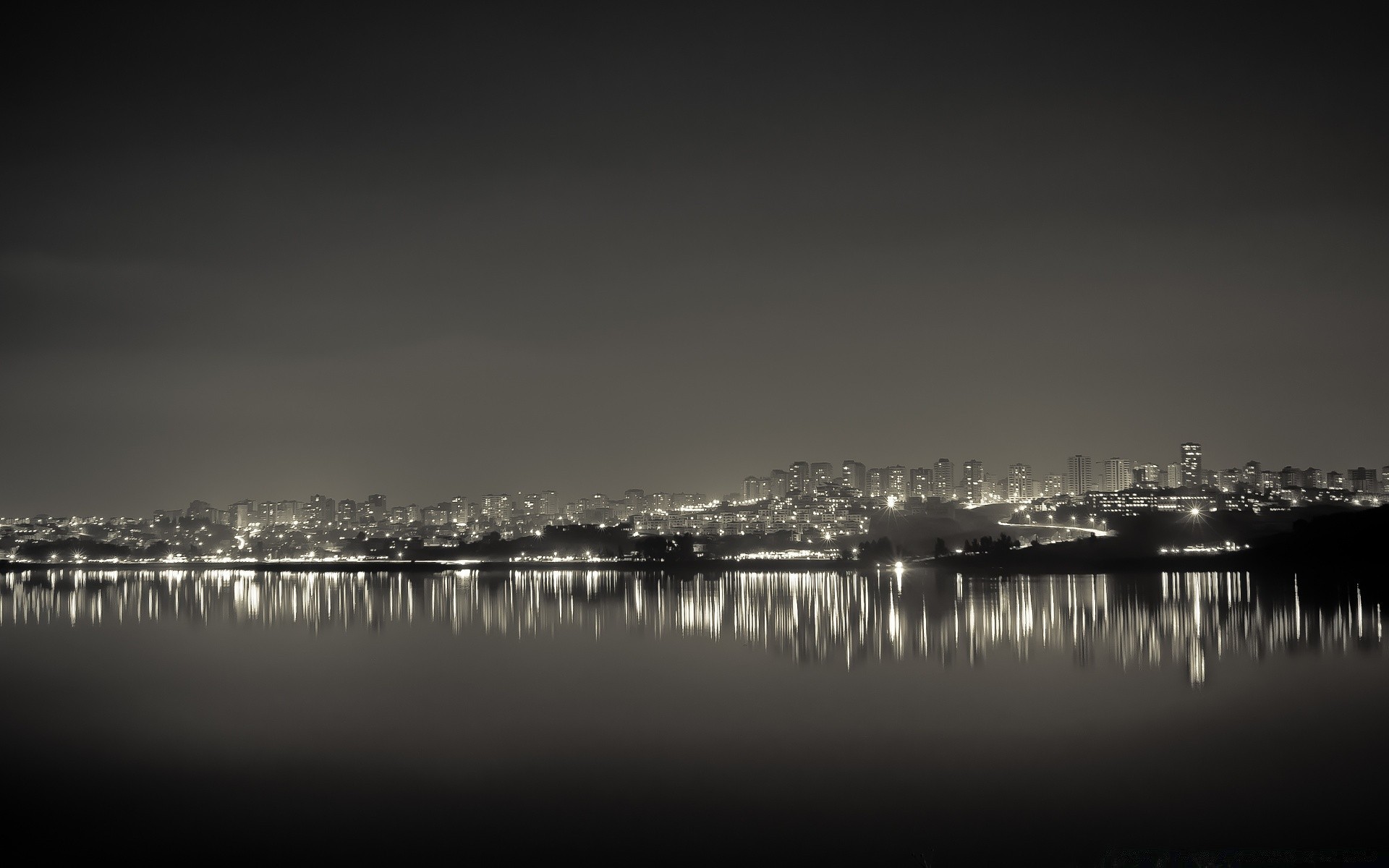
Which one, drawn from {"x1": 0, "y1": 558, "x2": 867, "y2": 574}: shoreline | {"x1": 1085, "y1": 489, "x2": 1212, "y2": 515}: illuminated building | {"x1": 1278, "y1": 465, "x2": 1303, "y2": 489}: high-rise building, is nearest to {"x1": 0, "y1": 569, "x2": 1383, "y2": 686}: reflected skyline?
{"x1": 0, "y1": 558, "x2": 867, "y2": 574}: shoreline

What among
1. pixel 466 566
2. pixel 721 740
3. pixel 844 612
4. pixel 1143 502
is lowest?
pixel 466 566

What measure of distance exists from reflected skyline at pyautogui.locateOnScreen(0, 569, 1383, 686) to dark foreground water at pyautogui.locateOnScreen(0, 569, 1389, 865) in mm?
236

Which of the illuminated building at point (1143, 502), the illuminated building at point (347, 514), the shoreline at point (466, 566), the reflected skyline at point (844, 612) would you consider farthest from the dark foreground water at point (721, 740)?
the illuminated building at point (347, 514)

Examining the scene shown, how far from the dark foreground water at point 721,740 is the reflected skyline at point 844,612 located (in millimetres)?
236

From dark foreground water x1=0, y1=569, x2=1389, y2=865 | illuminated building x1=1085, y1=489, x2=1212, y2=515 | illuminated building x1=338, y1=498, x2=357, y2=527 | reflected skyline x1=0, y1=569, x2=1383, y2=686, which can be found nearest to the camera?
dark foreground water x1=0, y1=569, x2=1389, y2=865

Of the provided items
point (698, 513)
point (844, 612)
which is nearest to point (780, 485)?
point (698, 513)

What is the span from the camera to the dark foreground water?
8914mm

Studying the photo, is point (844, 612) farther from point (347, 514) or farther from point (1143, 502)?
point (347, 514)

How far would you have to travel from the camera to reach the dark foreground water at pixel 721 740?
8914 mm

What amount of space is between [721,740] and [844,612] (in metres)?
19.2

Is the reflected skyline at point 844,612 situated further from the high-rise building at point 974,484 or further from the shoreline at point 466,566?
the high-rise building at point 974,484

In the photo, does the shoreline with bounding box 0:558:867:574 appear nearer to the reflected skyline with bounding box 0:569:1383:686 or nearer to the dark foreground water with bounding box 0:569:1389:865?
the reflected skyline with bounding box 0:569:1383:686

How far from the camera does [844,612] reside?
31938 millimetres

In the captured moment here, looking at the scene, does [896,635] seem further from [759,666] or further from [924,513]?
[924,513]
